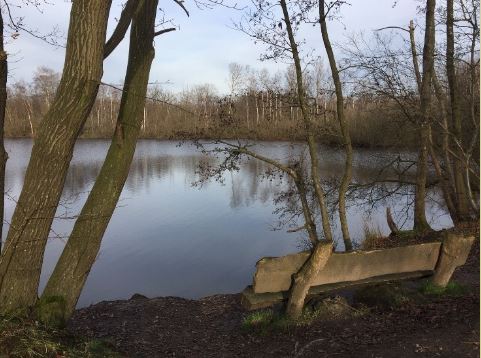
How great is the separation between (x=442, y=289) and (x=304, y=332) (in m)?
1.89

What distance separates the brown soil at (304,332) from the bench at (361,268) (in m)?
0.37

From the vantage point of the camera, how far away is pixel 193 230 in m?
14.9

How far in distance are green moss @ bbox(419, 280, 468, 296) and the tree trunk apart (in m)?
1.49

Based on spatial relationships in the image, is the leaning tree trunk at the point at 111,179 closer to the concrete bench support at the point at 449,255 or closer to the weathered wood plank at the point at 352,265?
the weathered wood plank at the point at 352,265

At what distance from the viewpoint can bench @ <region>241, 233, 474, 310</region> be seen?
208 inches

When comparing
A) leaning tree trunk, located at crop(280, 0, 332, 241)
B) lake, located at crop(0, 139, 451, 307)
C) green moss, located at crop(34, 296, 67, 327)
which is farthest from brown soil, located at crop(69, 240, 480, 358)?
leaning tree trunk, located at crop(280, 0, 332, 241)

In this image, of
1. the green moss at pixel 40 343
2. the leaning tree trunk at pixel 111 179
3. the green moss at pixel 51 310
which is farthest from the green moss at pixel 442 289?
the green moss at pixel 51 310

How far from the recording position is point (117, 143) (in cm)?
510

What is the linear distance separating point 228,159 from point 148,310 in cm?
283

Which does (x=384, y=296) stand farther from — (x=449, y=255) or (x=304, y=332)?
(x=304, y=332)

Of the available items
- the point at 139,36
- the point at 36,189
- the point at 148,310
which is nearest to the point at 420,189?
the point at 148,310

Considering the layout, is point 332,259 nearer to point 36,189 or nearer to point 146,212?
point 36,189

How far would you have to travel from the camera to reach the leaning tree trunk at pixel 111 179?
486 cm

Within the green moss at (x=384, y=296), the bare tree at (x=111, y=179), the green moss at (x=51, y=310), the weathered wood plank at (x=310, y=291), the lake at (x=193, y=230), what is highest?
the bare tree at (x=111, y=179)
